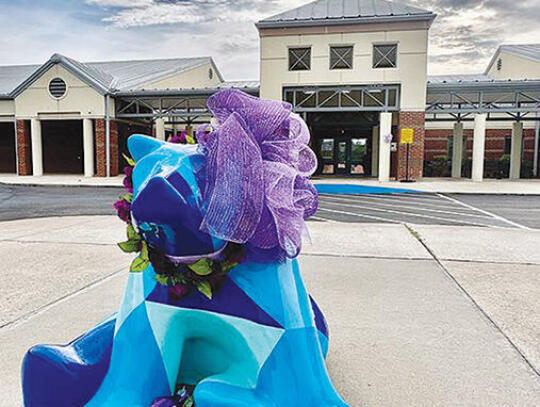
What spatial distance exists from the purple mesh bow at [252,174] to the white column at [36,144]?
74.9 feet

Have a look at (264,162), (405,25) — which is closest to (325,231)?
(264,162)

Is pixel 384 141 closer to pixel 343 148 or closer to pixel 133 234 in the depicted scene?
pixel 343 148

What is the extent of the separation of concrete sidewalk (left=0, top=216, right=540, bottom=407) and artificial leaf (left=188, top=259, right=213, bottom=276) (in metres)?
1.15

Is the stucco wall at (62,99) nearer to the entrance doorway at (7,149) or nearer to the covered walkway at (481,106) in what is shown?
the entrance doorway at (7,149)

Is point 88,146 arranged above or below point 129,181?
above

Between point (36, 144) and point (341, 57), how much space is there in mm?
14509

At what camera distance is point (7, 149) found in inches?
1032

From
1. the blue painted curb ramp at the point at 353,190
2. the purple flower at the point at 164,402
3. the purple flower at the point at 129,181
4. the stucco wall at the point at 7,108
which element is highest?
the stucco wall at the point at 7,108

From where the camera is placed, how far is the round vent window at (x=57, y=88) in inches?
838

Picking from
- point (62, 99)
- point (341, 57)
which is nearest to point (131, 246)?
point (341, 57)

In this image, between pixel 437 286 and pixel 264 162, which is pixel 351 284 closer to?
pixel 437 286

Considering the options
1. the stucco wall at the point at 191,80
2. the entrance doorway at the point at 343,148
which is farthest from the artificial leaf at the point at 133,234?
the entrance doorway at the point at 343,148

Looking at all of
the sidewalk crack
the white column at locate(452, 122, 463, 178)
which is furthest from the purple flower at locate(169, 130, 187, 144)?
the white column at locate(452, 122, 463, 178)

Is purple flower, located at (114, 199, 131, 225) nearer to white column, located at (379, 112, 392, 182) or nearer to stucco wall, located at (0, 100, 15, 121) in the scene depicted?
white column, located at (379, 112, 392, 182)
